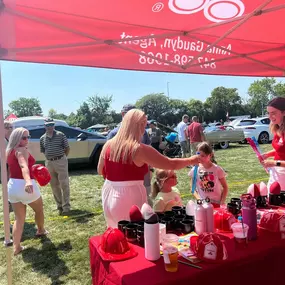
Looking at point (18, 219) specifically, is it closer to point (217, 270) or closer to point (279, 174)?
point (217, 270)

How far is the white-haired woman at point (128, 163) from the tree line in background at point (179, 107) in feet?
197

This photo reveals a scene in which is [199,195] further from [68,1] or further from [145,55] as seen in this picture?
[68,1]

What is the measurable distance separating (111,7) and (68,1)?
37 centimetres

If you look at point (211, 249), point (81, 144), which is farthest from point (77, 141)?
point (211, 249)

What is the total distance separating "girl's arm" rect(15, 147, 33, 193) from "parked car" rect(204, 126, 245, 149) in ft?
38.1

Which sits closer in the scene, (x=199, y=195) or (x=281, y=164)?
(x=281, y=164)

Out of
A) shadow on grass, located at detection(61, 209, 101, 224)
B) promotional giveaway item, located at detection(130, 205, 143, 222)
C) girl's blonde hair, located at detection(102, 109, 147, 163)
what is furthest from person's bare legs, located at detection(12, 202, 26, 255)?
promotional giveaway item, located at detection(130, 205, 143, 222)

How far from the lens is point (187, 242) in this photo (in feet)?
5.92

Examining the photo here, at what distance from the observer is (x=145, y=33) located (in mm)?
3141

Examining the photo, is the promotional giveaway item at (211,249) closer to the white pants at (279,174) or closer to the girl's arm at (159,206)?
the girl's arm at (159,206)

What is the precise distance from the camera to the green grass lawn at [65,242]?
3.09 meters

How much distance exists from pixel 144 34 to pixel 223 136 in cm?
1207

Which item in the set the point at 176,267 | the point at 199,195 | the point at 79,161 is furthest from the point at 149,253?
the point at 79,161

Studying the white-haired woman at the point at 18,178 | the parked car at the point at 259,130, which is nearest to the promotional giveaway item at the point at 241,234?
the white-haired woman at the point at 18,178
